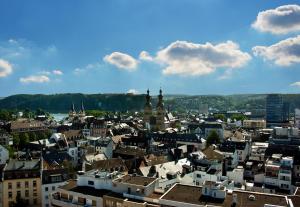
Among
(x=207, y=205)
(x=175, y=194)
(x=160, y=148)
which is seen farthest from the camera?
A: (x=160, y=148)

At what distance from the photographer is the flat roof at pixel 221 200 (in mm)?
42062

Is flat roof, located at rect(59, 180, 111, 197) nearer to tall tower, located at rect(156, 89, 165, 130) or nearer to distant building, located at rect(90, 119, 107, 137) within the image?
distant building, located at rect(90, 119, 107, 137)

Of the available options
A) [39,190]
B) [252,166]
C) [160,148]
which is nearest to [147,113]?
[160,148]

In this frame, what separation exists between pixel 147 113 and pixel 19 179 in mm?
107882

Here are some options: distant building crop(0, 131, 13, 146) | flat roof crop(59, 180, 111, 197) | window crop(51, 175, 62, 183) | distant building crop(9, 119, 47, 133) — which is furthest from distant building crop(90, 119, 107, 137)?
flat roof crop(59, 180, 111, 197)

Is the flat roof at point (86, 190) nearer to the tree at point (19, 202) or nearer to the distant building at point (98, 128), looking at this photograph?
the tree at point (19, 202)

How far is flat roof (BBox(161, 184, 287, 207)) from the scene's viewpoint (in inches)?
1656

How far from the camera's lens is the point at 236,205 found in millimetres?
42062

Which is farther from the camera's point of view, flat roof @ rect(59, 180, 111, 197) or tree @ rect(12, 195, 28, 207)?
tree @ rect(12, 195, 28, 207)

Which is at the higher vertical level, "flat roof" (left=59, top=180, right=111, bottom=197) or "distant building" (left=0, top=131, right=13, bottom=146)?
"flat roof" (left=59, top=180, right=111, bottom=197)

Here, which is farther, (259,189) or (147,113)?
(147,113)

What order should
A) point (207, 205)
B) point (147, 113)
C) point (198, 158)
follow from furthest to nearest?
point (147, 113) < point (198, 158) < point (207, 205)

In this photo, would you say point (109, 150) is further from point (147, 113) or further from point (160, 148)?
point (147, 113)

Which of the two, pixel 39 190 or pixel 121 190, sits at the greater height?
pixel 121 190
